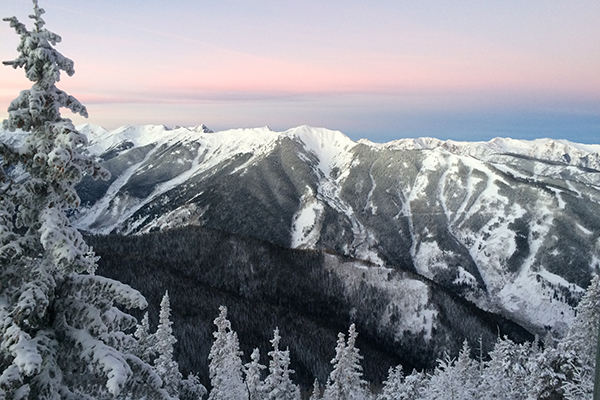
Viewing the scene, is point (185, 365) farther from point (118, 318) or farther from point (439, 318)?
point (118, 318)

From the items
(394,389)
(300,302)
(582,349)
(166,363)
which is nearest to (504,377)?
(394,389)

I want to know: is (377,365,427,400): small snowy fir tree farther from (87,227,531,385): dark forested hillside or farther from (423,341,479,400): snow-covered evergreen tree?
(87,227,531,385): dark forested hillside

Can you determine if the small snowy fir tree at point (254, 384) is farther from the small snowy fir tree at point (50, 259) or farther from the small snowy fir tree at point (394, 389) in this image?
the small snowy fir tree at point (50, 259)

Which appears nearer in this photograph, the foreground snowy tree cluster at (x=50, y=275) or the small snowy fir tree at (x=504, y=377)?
the foreground snowy tree cluster at (x=50, y=275)

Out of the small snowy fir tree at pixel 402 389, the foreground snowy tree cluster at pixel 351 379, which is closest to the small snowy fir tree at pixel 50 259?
the foreground snowy tree cluster at pixel 351 379

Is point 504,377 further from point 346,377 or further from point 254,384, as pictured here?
point 254,384
